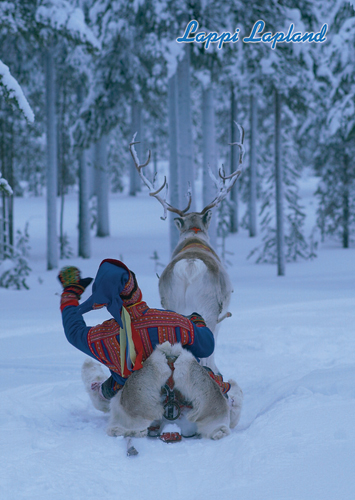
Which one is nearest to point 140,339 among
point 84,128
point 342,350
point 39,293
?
point 342,350

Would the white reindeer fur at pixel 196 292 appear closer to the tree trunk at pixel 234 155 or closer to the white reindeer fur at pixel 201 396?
the white reindeer fur at pixel 201 396

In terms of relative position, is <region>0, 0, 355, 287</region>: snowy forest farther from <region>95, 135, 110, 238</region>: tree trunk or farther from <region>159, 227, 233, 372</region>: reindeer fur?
<region>159, 227, 233, 372</region>: reindeer fur

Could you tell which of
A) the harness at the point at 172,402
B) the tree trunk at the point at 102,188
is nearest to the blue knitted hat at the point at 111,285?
the harness at the point at 172,402

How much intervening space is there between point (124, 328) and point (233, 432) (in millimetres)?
1079

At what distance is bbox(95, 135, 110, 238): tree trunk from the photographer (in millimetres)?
20656

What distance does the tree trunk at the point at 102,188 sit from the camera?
20.7 meters

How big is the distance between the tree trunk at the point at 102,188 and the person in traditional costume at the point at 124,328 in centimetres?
1628

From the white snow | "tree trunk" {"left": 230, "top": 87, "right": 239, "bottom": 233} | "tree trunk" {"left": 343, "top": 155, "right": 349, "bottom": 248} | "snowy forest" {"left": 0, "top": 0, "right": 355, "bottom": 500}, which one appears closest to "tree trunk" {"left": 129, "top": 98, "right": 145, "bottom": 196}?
"snowy forest" {"left": 0, "top": 0, "right": 355, "bottom": 500}

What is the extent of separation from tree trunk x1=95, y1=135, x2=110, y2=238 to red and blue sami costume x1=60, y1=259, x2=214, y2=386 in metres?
16.3

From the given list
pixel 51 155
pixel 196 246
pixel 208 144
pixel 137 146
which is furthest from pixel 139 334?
pixel 137 146

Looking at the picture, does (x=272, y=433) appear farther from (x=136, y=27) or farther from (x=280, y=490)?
(x=136, y=27)

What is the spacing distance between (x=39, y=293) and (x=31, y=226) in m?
15.0

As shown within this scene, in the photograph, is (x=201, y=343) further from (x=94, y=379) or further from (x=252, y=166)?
(x=252, y=166)

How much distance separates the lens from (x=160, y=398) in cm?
342
